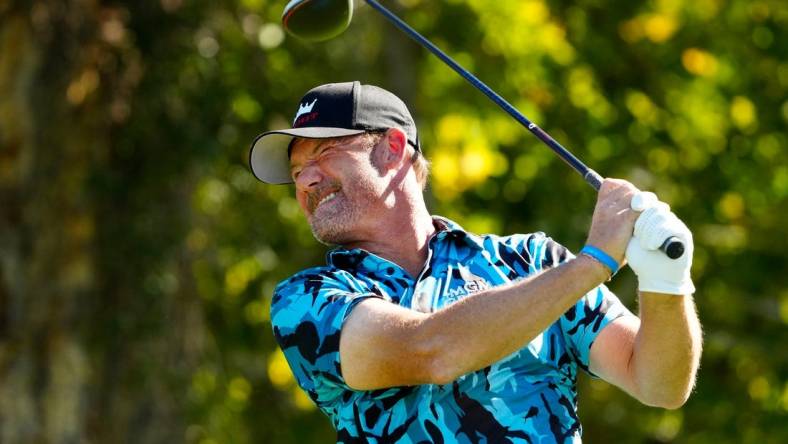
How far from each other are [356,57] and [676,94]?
2.81m

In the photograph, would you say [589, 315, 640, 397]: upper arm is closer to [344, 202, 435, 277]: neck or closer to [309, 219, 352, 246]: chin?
[344, 202, 435, 277]: neck

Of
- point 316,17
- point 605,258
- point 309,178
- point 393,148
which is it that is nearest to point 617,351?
point 605,258

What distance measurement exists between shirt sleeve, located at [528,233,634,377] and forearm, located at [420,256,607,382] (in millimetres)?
457

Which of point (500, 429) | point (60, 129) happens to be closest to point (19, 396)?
point (60, 129)

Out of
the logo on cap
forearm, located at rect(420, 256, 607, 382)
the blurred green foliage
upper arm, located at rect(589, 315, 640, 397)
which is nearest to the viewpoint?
forearm, located at rect(420, 256, 607, 382)

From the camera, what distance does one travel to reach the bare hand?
353 cm

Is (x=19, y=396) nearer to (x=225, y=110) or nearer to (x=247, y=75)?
(x=225, y=110)

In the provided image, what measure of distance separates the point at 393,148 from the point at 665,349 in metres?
0.97

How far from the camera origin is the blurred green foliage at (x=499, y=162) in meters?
11.1

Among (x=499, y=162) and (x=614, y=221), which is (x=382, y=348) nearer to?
(x=614, y=221)

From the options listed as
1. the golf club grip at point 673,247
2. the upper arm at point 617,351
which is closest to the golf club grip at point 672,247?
the golf club grip at point 673,247

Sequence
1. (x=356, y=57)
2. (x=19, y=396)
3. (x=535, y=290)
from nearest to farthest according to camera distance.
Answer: (x=535, y=290) → (x=19, y=396) → (x=356, y=57)

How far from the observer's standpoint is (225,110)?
11.0m

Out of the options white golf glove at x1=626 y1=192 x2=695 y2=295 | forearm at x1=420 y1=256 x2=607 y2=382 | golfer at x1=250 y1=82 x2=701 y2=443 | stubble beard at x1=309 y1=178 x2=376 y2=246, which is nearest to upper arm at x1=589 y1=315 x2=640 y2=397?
golfer at x1=250 y1=82 x2=701 y2=443
